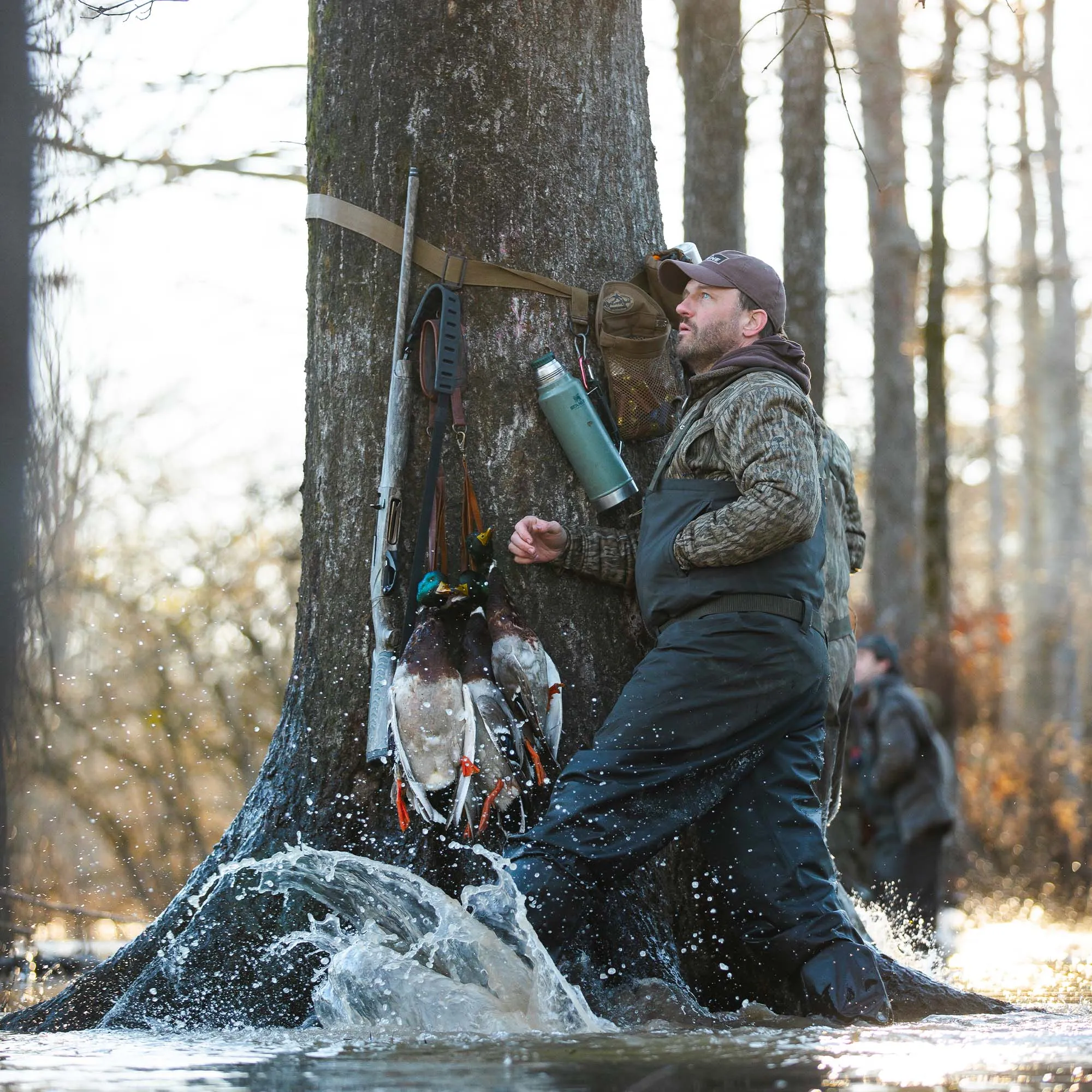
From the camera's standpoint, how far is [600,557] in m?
4.28

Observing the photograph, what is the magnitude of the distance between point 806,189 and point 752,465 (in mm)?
6450

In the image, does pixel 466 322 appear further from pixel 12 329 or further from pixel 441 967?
pixel 12 329

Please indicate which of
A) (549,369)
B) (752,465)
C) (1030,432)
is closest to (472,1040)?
(752,465)

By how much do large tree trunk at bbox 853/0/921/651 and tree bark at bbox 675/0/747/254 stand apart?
610 centimetres

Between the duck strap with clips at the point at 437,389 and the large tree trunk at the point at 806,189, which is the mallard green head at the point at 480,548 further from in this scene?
the large tree trunk at the point at 806,189

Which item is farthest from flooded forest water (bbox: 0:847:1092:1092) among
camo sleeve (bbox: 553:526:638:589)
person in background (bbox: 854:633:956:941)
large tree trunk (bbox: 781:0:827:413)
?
large tree trunk (bbox: 781:0:827:413)

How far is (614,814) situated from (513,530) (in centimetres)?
94

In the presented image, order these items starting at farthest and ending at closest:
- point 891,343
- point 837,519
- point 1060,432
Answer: point 1060,432, point 891,343, point 837,519

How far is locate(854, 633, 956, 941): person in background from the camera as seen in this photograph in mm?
8969

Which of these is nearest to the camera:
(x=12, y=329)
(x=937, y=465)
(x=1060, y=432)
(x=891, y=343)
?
(x=12, y=329)

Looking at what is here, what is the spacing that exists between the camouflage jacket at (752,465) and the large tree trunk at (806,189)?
4979 mm

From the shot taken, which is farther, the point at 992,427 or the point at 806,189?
the point at 992,427

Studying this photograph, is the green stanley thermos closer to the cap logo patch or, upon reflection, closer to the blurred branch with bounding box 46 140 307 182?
the cap logo patch

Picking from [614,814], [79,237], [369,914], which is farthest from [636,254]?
[79,237]
